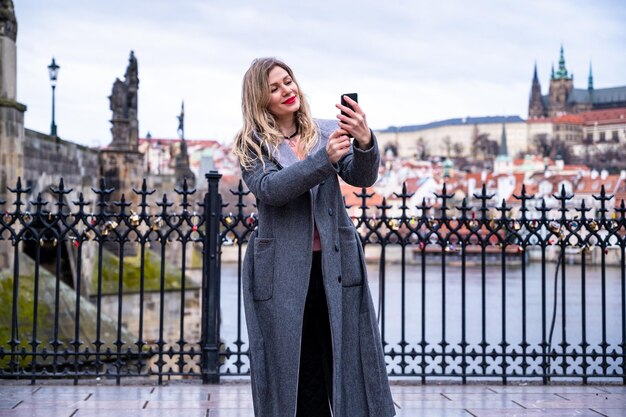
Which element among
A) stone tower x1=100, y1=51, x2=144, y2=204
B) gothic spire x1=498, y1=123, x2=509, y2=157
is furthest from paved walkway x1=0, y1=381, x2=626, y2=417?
gothic spire x1=498, y1=123, x2=509, y2=157

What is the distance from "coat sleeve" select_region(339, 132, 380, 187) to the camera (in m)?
3.09

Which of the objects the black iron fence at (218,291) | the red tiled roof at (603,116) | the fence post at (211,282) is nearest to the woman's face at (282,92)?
the black iron fence at (218,291)

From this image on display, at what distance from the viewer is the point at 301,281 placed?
3166 millimetres

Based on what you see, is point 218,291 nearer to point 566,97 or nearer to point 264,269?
point 264,269

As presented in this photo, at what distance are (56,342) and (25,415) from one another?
131 cm

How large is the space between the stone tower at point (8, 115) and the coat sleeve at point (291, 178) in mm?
8137

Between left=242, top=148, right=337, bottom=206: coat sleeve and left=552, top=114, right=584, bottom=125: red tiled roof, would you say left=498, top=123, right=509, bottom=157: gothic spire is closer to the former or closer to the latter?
left=552, top=114, right=584, bottom=125: red tiled roof

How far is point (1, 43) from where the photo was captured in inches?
419

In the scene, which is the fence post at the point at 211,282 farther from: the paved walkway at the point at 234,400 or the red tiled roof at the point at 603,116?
the red tiled roof at the point at 603,116

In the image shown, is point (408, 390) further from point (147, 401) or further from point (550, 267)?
point (550, 267)

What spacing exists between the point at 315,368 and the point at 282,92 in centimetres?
102

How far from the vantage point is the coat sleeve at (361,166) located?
3.09m

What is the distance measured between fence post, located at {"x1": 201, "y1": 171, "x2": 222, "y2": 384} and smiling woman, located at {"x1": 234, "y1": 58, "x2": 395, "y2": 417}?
313 centimetres

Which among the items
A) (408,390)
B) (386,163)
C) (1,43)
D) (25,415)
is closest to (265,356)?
(25,415)
